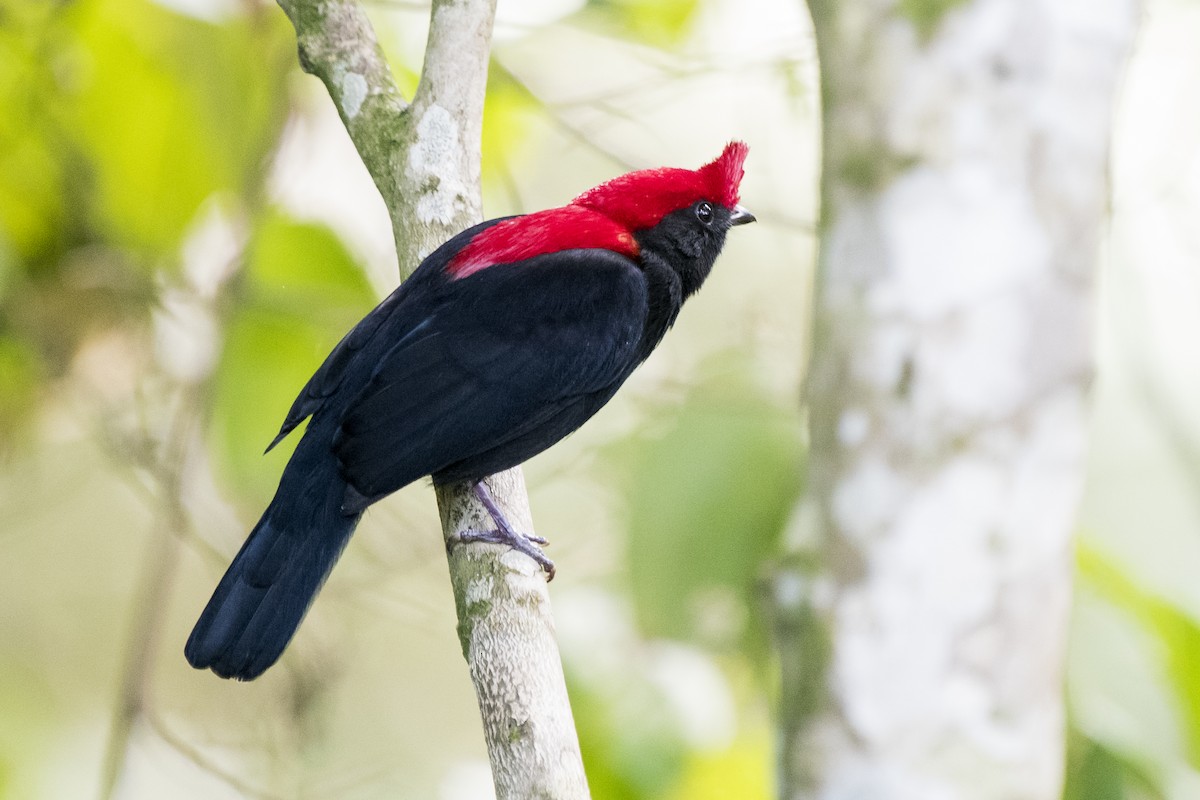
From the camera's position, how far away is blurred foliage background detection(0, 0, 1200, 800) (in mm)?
2609

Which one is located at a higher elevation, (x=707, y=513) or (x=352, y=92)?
(x=352, y=92)

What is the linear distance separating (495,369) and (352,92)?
644 mm

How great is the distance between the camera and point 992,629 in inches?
87.1

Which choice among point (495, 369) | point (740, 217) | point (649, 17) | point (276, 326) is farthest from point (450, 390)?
point (649, 17)

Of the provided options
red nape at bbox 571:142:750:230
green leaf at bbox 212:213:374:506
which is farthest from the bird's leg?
green leaf at bbox 212:213:374:506

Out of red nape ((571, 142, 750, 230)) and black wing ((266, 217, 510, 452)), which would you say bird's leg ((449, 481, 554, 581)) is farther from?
red nape ((571, 142, 750, 230))

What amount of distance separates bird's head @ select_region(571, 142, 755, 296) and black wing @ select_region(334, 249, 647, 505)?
21 cm

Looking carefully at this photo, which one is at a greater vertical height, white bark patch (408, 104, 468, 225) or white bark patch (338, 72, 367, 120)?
white bark patch (338, 72, 367, 120)

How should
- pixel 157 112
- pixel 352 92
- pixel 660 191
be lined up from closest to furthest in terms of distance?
pixel 352 92 → pixel 660 191 → pixel 157 112

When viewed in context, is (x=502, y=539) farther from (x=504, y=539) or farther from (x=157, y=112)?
(x=157, y=112)

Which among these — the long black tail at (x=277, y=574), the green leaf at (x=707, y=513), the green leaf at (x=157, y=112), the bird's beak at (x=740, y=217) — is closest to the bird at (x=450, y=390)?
the long black tail at (x=277, y=574)

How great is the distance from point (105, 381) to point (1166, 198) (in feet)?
9.47

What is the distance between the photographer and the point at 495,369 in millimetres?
2109

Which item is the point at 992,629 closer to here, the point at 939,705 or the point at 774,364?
the point at 939,705
